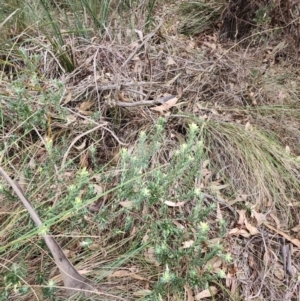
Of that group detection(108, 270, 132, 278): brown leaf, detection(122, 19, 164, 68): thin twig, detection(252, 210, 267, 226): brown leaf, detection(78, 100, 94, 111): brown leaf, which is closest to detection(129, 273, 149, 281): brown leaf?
detection(108, 270, 132, 278): brown leaf

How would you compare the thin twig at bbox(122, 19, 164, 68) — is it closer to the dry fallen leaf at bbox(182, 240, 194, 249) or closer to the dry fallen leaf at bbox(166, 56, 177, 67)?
the dry fallen leaf at bbox(166, 56, 177, 67)

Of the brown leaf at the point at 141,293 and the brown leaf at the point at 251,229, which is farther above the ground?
the brown leaf at the point at 141,293

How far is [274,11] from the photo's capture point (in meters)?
2.61

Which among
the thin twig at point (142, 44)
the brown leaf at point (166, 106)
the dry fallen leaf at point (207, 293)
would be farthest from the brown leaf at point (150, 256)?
the thin twig at point (142, 44)

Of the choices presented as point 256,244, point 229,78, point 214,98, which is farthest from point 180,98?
point 256,244

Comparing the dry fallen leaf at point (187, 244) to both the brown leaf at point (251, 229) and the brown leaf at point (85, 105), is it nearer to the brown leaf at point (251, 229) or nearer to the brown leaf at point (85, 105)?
the brown leaf at point (251, 229)

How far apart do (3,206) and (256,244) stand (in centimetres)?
100

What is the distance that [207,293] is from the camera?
4.59 ft

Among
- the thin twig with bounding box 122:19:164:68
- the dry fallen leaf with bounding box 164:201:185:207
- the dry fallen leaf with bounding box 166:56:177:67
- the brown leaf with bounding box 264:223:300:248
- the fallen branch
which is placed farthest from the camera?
the dry fallen leaf with bounding box 166:56:177:67

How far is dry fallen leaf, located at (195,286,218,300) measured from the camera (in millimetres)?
1379

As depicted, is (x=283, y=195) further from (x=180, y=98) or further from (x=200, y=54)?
(x=200, y=54)

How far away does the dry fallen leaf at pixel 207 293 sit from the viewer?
1.38 meters

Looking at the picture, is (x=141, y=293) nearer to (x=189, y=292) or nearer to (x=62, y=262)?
(x=189, y=292)

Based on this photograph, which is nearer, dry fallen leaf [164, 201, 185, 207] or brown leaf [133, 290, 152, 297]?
brown leaf [133, 290, 152, 297]
